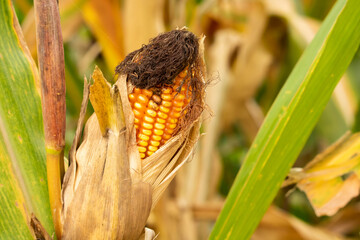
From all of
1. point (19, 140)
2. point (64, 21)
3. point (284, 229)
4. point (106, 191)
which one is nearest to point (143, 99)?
point (106, 191)

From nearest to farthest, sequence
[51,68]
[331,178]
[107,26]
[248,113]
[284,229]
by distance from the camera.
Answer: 1. [51,68]
2. [331,178]
3. [284,229]
4. [107,26]
5. [248,113]

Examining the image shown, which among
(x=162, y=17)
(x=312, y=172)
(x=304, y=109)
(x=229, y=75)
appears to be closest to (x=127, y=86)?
(x=304, y=109)

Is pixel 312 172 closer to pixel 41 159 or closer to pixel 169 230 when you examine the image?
pixel 41 159

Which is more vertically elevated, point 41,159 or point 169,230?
point 41,159

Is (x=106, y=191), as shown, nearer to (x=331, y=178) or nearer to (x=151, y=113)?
(x=151, y=113)

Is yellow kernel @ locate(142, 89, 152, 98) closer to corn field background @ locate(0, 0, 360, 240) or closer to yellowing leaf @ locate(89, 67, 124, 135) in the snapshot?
yellowing leaf @ locate(89, 67, 124, 135)

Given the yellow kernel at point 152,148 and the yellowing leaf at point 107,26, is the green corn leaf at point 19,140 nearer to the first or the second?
the yellow kernel at point 152,148
